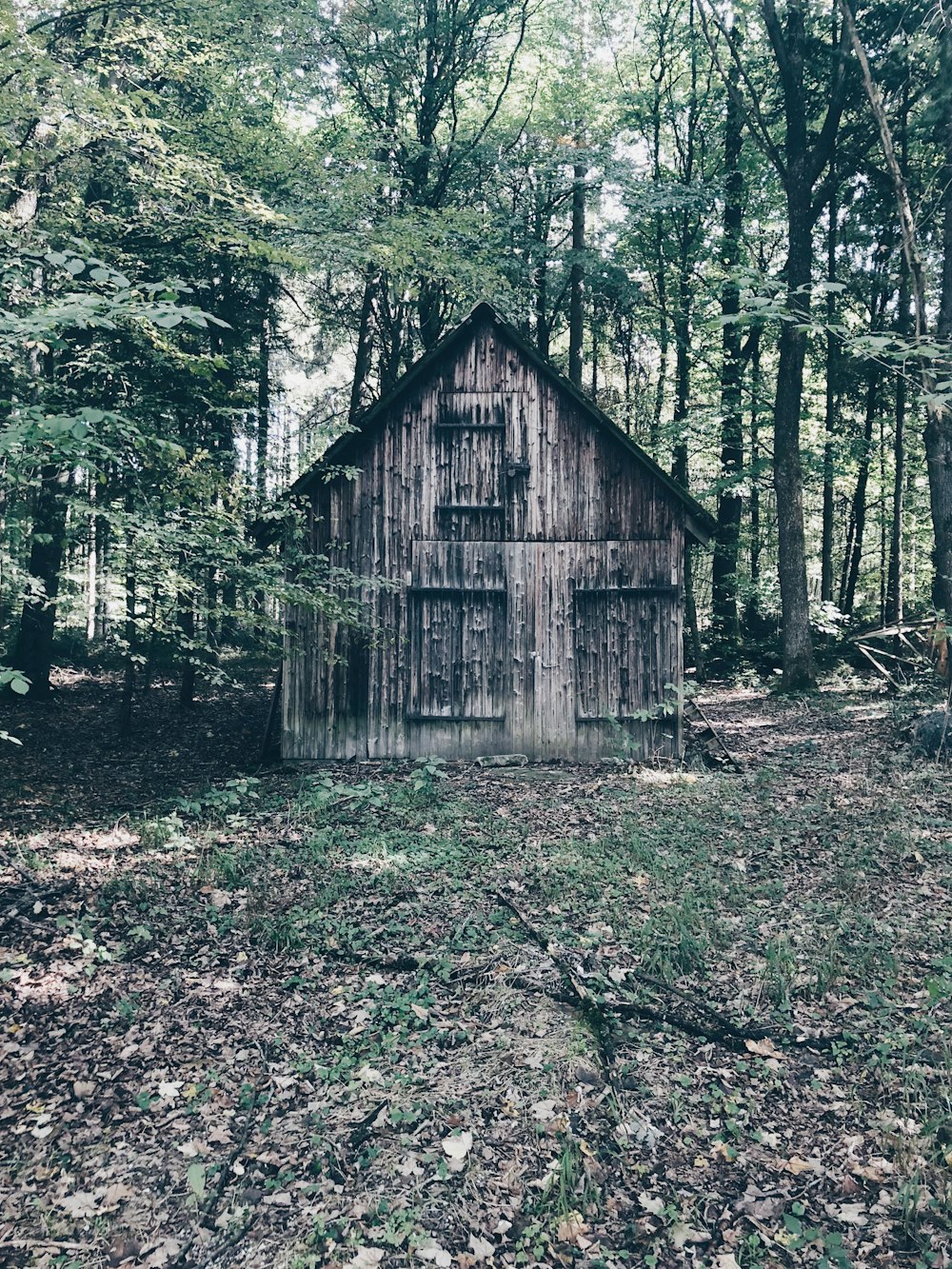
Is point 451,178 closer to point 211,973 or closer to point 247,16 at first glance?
point 247,16

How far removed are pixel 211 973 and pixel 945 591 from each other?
47.4 ft

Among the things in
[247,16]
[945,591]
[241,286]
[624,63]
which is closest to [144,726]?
[241,286]

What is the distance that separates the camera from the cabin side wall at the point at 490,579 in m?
12.4

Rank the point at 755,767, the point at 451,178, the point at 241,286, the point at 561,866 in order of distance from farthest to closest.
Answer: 1. the point at 451,178
2. the point at 241,286
3. the point at 755,767
4. the point at 561,866

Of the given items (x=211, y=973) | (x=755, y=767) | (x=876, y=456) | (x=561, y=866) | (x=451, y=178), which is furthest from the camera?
(x=876, y=456)

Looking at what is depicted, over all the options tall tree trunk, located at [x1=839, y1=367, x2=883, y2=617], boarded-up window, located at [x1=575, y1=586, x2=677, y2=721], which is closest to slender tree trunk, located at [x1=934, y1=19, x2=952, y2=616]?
boarded-up window, located at [x1=575, y1=586, x2=677, y2=721]

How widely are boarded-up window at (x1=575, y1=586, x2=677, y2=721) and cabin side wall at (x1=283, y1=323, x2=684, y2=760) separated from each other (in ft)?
0.10

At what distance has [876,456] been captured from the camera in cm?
2389

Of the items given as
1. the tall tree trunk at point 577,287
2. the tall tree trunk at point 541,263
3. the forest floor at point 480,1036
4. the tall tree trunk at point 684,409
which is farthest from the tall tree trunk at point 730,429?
the forest floor at point 480,1036

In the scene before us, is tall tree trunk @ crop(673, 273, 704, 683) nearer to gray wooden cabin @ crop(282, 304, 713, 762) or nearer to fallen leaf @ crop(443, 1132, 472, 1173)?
gray wooden cabin @ crop(282, 304, 713, 762)

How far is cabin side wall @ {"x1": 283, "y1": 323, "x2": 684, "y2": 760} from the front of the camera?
12.4 m

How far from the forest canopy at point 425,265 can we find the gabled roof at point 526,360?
88 centimetres

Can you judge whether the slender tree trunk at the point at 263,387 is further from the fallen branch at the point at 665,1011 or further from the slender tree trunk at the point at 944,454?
the slender tree trunk at the point at 944,454

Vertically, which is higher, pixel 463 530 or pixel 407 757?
pixel 463 530
